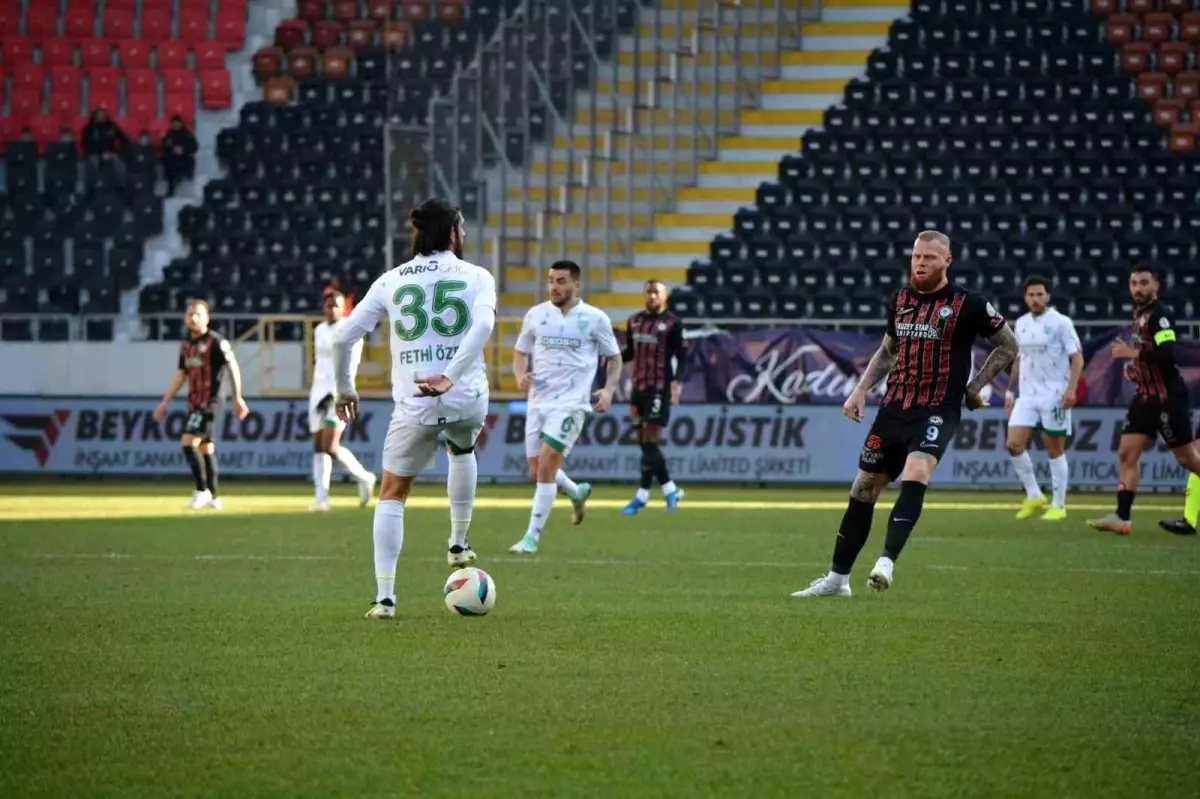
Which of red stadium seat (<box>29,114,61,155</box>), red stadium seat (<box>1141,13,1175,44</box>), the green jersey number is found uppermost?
red stadium seat (<box>1141,13,1175,44</box>)

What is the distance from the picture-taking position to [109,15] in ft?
130

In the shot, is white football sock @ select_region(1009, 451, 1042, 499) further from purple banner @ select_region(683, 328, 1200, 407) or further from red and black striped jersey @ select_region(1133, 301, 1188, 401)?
→ purple banner @ select_region(683, 328, 1200, 407)

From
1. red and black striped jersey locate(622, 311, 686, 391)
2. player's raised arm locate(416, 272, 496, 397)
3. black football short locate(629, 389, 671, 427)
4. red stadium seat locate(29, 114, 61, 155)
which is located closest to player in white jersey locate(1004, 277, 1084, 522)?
red and black striped jersey locate(622, 311, 686, 391)

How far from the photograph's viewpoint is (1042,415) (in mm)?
19703

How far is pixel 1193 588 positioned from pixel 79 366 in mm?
21556

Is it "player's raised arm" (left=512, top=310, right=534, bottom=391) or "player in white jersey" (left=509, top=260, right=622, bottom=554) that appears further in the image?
"player in white jersey" (left=509, top=260, right=622, bottom=554)

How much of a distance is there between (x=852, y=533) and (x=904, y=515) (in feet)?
1.05

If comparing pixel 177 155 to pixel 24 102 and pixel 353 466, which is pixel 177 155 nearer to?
pixel 24 102

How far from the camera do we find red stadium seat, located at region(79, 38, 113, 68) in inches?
1531

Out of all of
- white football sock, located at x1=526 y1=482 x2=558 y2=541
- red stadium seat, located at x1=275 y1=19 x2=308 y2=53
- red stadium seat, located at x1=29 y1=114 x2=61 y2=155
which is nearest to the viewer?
white football sock, located at x1=526 y1=482 x2=558 y2=541

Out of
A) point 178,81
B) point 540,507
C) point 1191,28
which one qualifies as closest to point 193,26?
point 178,81

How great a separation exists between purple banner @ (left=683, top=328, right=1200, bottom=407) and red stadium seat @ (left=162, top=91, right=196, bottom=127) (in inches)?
594

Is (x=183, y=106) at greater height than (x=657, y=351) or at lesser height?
greater

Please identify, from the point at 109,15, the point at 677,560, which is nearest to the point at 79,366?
the point at 109,15
